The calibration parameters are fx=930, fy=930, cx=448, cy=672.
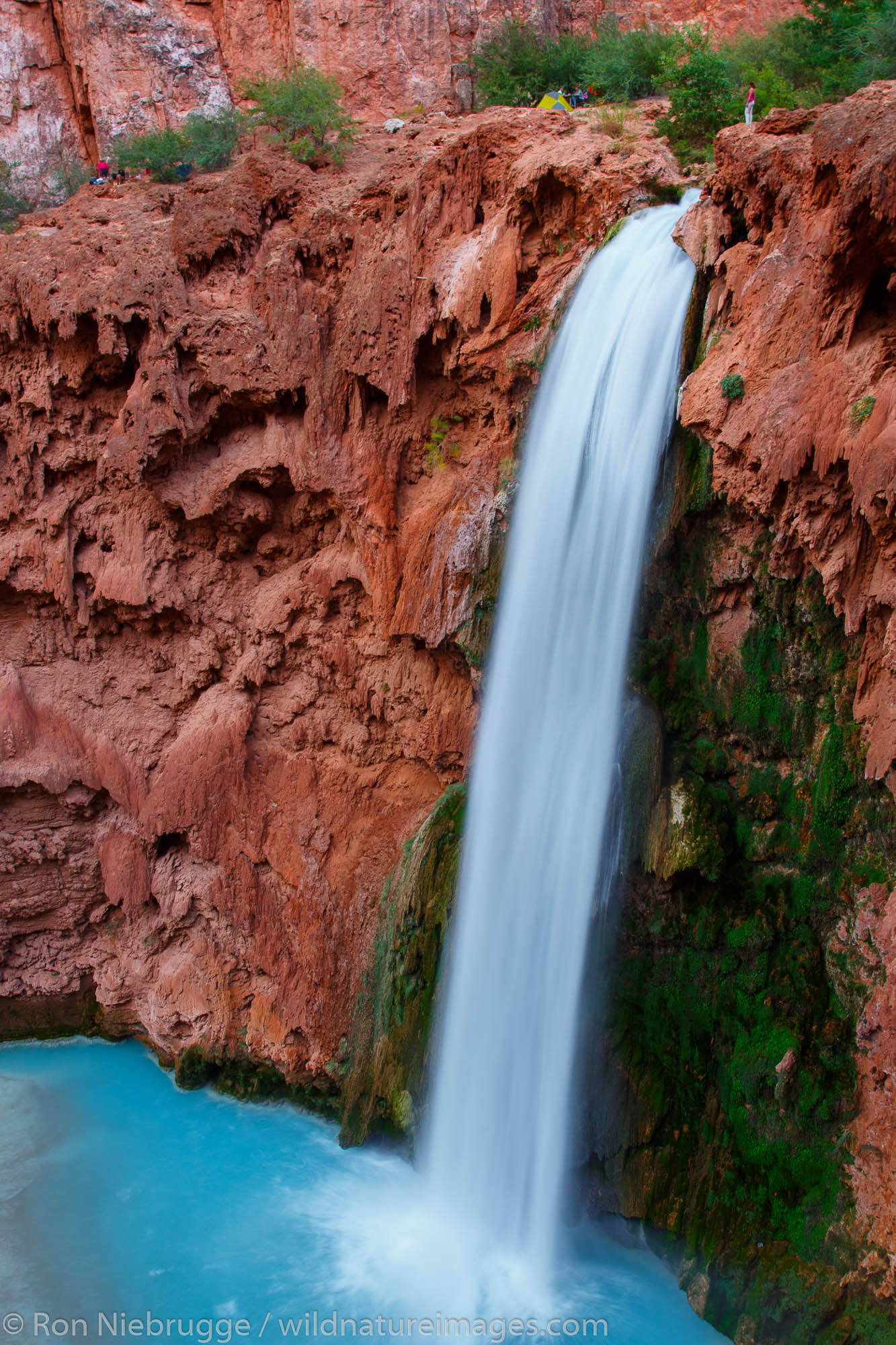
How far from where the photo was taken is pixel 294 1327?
24.3ft

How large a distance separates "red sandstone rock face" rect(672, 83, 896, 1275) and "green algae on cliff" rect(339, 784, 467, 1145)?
3.89 m

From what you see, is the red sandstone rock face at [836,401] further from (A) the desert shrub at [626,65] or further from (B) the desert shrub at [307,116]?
(A) the desert shrub at [626,65]

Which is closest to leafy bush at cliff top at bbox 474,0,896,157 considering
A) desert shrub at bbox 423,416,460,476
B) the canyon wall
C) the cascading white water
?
the cascading white water

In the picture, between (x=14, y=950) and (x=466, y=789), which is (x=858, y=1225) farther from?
(x=14, y=950)

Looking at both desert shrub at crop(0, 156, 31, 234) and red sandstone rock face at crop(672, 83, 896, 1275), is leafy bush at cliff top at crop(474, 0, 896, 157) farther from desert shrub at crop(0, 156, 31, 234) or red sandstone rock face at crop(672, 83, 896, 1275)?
desert shrub at crop(0, 156, 31, 234)

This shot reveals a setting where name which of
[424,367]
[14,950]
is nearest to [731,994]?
[424,367]

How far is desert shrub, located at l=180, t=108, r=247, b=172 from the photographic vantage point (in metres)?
13.4

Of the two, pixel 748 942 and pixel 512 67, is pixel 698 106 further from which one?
pixel 748 942

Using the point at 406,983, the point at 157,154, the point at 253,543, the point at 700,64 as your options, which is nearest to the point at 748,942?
the point at 406,983

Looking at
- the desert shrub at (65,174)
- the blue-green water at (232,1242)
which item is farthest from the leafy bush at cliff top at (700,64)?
the blue-green water at (232,1242)

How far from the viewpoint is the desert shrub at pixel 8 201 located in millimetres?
14164

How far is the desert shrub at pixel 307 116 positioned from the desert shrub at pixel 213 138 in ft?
1.93

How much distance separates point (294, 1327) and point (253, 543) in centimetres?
770

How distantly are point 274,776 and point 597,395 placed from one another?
5423mm
